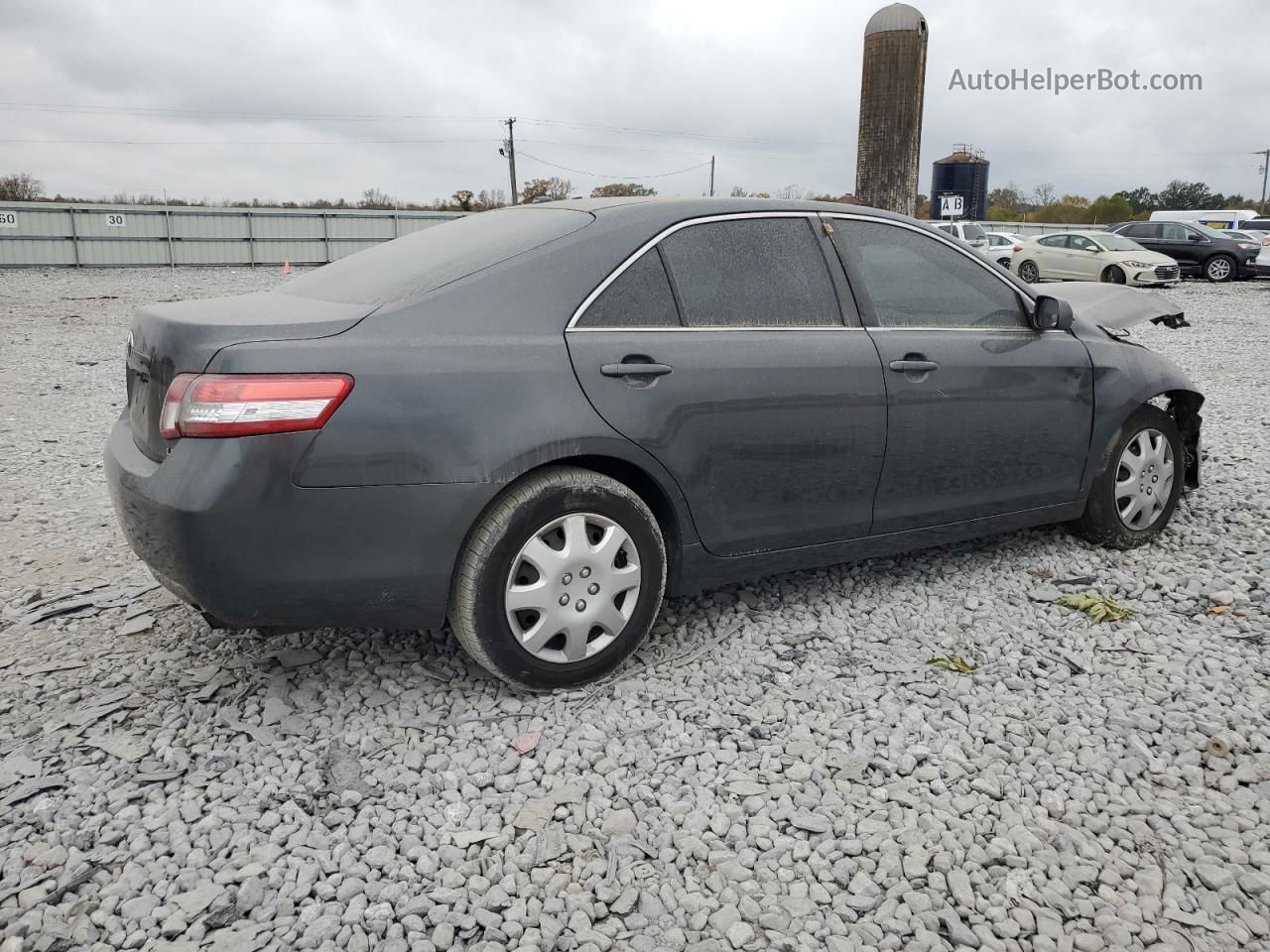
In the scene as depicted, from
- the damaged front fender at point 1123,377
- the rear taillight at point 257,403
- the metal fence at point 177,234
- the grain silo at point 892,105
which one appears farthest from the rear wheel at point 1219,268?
the rear taillight at point 257,403

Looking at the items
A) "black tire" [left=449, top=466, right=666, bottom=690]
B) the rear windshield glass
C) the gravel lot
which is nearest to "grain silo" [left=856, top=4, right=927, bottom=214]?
the gravel lot

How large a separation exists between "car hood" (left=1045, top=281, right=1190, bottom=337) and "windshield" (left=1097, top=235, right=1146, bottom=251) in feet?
66.9

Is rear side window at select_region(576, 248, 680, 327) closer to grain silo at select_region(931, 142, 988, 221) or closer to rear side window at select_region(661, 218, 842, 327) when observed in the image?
rear side window at select_region(661, 218, 842, 327)

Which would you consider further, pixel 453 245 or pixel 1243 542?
pixel 1243 542

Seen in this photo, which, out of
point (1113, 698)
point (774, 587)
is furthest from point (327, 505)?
point (1113, 698)

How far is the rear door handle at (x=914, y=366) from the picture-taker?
12.3 feet

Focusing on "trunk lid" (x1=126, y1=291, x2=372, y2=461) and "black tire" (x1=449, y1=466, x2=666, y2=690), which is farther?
"black tire" (x1=449, y1=466, x2=666, y2=690)

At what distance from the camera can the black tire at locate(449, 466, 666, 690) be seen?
302 centimetres

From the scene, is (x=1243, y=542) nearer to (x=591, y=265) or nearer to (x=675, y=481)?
(x=675, y=481)

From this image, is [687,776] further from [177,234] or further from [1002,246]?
[177,234]

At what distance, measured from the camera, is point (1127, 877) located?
242 cm

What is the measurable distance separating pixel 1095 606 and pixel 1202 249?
84.3 feet

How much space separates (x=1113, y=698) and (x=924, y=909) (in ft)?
4.39

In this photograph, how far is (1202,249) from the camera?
83.8 ft
